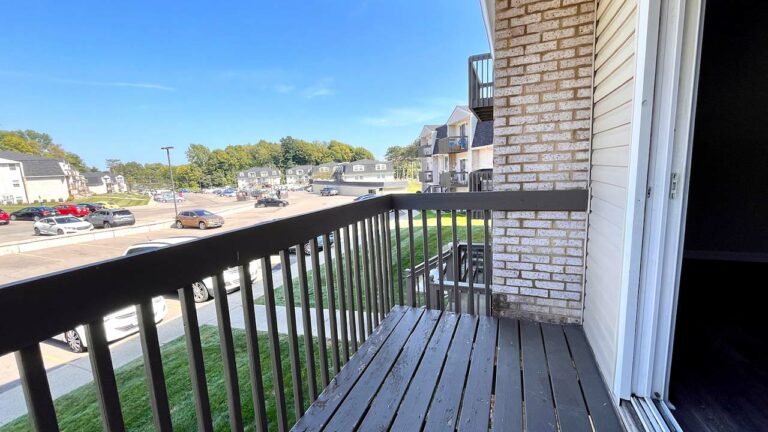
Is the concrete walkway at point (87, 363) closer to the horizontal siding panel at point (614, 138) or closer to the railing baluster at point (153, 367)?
the railing baluster at point (153, 367)

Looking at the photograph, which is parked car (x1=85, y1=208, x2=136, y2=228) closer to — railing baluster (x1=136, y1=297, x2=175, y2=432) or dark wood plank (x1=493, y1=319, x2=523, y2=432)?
railing baluster (x1=136, y1=297, x2=175, y2=432)

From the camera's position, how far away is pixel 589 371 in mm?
1733

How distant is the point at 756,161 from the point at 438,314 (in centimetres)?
330

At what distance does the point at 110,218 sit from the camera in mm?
3736

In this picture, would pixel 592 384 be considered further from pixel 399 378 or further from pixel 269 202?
pixel 269 202

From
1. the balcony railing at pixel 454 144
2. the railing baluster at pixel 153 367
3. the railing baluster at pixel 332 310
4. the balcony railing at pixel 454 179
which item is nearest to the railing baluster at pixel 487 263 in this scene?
the railing baluster at pixel 332 310

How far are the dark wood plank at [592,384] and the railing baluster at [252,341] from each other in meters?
1.29

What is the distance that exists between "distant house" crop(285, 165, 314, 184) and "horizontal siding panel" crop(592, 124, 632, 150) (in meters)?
4.07

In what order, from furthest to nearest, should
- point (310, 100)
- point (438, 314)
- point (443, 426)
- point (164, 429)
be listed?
point (310, 100)
point (438, 314)
point (443, 426)
point (164, 429)

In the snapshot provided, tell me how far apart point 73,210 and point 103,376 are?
3.61 meters

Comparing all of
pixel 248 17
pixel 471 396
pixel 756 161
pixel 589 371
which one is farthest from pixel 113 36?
pixel 756 161

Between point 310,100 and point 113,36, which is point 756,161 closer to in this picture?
point 113,36

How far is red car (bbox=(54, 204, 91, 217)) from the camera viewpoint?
3357mm

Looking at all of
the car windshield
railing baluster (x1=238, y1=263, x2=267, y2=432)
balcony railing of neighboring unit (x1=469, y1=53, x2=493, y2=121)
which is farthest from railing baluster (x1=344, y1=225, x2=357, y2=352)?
balcony railing of neighboring unit (x1=469, y1=53, x2=493, y2=121)
